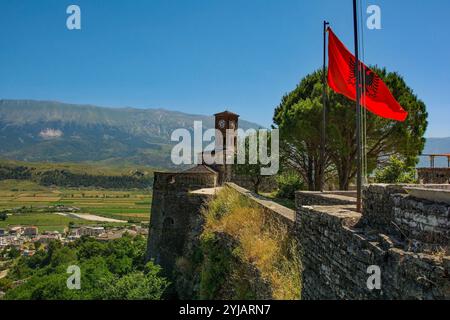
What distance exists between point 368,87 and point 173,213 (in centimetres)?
1580

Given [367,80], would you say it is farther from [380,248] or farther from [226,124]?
[226,124]

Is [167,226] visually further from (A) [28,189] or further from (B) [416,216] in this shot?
(A) [28,189]

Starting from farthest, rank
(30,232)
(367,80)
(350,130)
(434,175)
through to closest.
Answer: (30,232) < (350,130) < (434,175) < (367,80)

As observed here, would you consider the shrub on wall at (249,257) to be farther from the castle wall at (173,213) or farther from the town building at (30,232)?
the town building at (30,232)

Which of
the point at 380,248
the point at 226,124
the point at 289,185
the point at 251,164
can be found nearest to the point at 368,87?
the point at 380,248

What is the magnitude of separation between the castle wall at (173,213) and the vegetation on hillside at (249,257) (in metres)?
7.39

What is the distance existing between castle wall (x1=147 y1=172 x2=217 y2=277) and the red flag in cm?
1392

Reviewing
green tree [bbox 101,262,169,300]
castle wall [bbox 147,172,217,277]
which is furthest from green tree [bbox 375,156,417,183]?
green tree [bbox 101,262,169,300]

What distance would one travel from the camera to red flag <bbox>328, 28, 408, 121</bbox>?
698 centimetres

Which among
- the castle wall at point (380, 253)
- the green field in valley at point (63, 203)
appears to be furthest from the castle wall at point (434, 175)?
the green field in valley at point (63, 203)

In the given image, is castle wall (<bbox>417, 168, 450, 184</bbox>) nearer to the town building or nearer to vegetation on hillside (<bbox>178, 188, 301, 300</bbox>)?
vegetation on hillside (<bbox>178, 188, 301, 300</bbox>)

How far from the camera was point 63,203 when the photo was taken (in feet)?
371

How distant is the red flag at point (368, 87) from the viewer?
698 cm
